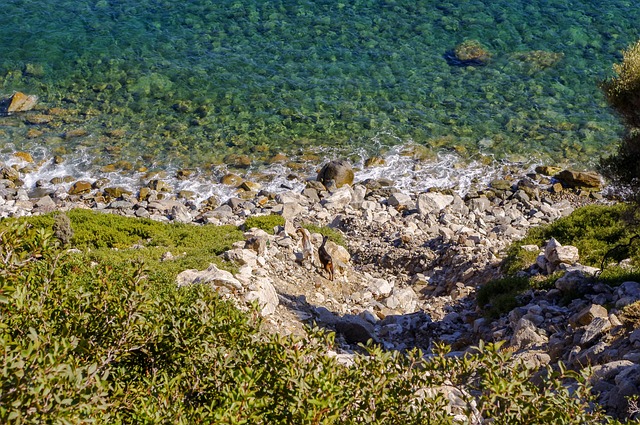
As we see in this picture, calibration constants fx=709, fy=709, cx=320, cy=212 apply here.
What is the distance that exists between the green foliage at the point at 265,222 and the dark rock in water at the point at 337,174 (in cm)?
537

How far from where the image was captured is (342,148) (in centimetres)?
3078

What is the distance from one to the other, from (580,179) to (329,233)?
11537mm

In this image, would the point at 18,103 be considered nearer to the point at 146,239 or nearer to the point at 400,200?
the point at 146,239

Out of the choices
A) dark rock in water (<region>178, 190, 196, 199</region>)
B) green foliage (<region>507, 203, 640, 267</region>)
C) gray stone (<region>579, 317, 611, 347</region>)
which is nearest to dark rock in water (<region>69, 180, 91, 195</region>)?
dark rock in water (<region>178, 190, 196, 199</region>)

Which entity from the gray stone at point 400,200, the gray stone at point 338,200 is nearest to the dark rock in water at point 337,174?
the gray stone at point 338,200

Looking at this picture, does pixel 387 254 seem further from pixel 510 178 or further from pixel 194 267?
pixel 510 178

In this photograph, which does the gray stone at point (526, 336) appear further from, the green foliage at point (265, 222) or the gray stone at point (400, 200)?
the gray stone at point (400, 200)

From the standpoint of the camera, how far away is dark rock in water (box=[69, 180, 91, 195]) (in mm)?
28078

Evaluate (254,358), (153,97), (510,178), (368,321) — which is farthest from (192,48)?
(254,358)

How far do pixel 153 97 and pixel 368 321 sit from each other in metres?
20.6

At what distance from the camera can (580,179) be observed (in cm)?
2784

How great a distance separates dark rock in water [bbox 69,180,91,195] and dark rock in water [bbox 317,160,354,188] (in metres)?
9.20

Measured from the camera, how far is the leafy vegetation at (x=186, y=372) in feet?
22.5

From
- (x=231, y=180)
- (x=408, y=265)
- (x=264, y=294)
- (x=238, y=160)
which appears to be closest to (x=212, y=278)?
(x=264, y=294)
